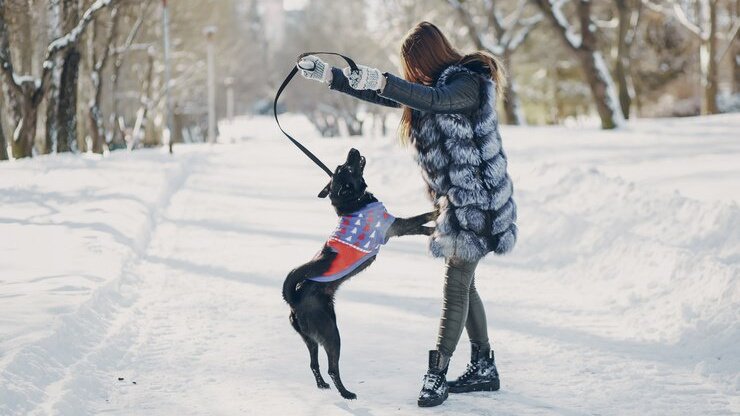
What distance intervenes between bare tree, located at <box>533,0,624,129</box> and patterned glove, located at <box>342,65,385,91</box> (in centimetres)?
1963

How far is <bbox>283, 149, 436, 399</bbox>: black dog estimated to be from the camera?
474 centimetres

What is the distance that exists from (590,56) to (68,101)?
14.0 metres

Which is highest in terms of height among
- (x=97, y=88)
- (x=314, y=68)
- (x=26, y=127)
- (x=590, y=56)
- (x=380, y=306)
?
(x=590, y=56)

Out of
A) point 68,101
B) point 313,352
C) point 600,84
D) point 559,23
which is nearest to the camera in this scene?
point 313,352

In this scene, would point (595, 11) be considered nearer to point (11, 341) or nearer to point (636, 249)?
point (636, 249)

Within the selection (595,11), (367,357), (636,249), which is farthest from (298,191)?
(595,11)

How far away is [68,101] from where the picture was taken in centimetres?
2433

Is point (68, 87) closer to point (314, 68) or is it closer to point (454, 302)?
point (454, 302)

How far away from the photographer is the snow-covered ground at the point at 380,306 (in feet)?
16.9

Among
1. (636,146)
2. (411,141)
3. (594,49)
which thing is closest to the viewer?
(411,141)

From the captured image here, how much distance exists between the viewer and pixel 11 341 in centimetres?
558

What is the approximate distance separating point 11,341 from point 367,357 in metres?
2.30

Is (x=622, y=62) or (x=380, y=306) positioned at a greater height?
(x=622, y=62)

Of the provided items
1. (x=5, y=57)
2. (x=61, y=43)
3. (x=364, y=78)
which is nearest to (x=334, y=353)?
(x=364, y=78)
